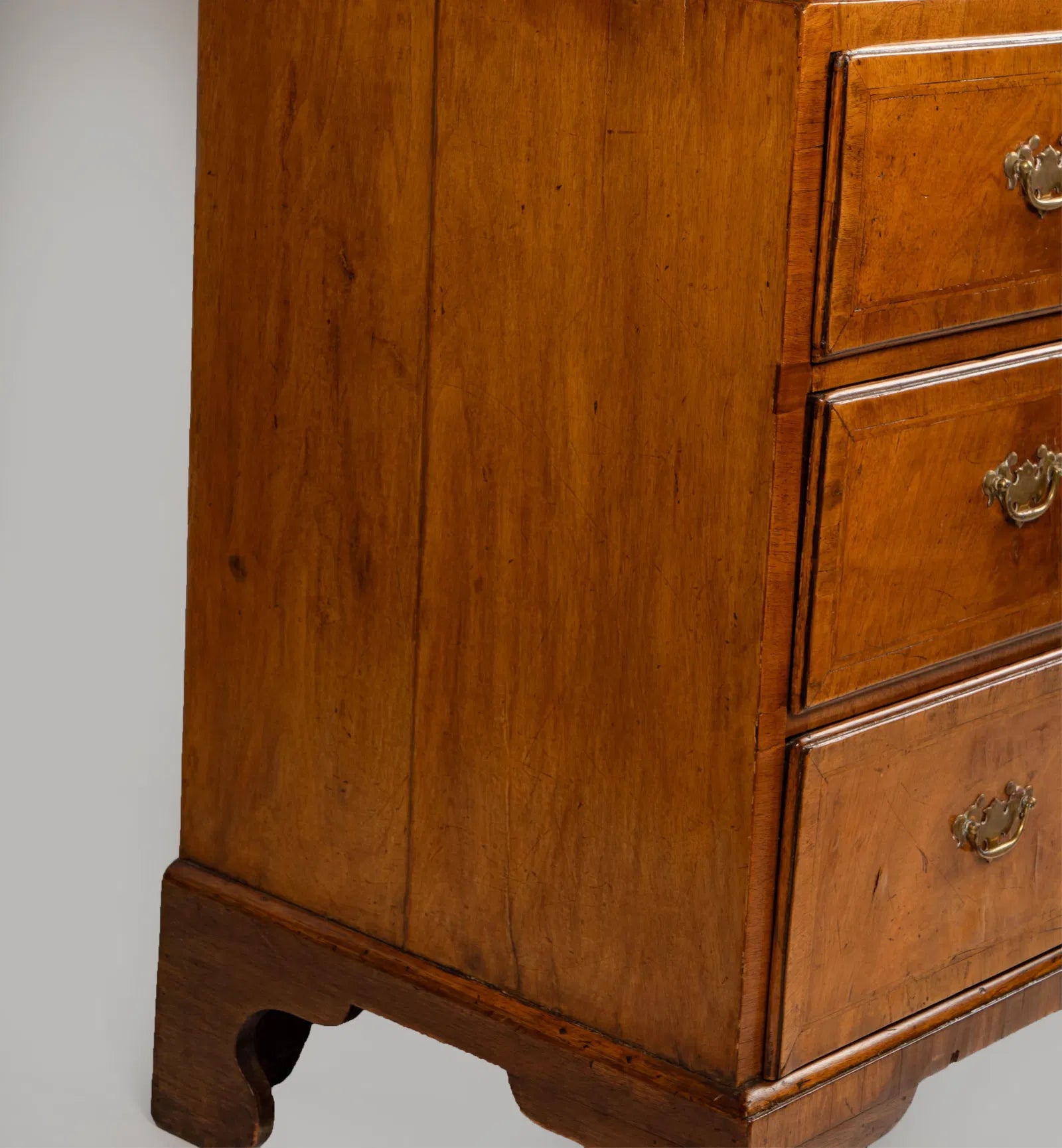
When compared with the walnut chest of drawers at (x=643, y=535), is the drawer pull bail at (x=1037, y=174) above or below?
above

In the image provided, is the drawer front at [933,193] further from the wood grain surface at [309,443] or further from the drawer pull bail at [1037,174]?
the wood grain surface at [309,443]

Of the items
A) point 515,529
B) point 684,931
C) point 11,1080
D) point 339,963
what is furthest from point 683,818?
point 11,1080

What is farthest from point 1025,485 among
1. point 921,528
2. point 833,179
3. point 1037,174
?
point 833,179

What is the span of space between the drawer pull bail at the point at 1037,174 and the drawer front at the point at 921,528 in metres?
0.12

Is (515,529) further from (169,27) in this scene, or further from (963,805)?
(169,27)

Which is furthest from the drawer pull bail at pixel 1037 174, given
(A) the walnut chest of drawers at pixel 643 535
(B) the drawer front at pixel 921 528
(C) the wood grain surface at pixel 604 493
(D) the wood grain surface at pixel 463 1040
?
(D) the wood grain surface at pixel 463 1040

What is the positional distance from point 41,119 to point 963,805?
1256 millimetres

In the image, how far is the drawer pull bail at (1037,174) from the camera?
1892 mm

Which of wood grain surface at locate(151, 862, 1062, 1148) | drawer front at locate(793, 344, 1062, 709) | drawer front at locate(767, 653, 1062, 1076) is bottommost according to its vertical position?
wood grain surface at locate(151, 862, 1062, 1148)

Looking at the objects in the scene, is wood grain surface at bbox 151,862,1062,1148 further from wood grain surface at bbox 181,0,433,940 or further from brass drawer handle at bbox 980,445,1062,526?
brass drawer handle at bbox 980,445,1062,526

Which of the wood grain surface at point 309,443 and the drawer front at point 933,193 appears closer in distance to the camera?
the drawer front at point 933,193

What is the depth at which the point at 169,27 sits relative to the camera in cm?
268

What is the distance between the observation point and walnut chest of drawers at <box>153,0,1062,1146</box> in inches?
71.7

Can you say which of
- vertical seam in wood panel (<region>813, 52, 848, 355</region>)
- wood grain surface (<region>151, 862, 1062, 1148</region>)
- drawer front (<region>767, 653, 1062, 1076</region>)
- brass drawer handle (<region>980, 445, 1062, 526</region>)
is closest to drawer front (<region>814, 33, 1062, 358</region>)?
vertical seam in wood panel (<region>813, 52, 848, 355</region>)
